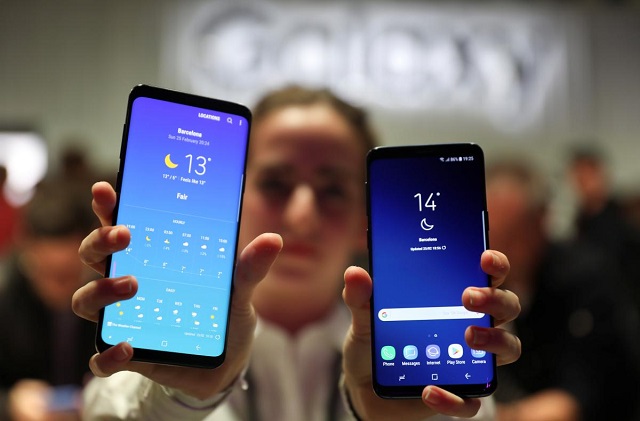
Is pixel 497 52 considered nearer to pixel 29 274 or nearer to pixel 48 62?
pixel 48 62

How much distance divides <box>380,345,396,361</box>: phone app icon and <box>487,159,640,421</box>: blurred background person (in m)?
0.67

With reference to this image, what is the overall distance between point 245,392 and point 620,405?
3.20ft

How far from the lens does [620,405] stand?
137 centimetres

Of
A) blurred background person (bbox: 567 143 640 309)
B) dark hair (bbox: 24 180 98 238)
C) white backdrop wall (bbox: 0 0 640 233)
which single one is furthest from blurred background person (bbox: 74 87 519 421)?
white backdrop wall (bbox: 0 0 640 233)

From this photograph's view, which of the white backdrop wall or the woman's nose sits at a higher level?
the white backdrop wall

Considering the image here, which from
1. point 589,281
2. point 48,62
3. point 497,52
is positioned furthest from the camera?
point 497,52

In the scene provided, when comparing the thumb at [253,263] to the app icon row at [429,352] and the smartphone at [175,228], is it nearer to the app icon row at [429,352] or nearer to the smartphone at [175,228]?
the smartphone at [175,228]

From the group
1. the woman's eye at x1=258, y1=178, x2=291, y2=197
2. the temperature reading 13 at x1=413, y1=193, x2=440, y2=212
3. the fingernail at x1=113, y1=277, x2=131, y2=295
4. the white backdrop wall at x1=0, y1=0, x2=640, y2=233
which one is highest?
the white backdrop wall at x1=0, y1=0, x2=640, y2=233

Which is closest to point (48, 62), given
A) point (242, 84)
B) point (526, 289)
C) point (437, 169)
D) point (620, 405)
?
point (242, 84)

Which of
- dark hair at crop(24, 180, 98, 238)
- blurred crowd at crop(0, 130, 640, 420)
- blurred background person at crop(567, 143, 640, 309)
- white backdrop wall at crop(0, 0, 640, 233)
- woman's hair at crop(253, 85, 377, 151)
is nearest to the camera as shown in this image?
woman's hair at crop(253, 85, 377, 151)

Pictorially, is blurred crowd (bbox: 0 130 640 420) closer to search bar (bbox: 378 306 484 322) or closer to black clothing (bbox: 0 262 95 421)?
black clothing (bbox: 0 262 95 421)

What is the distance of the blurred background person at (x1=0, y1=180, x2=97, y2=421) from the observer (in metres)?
1.18

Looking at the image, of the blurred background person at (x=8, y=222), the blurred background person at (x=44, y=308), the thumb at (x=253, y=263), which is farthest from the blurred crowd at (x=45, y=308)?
the blurred background person at (x=8, y=222)

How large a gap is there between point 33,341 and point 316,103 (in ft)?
2.80
